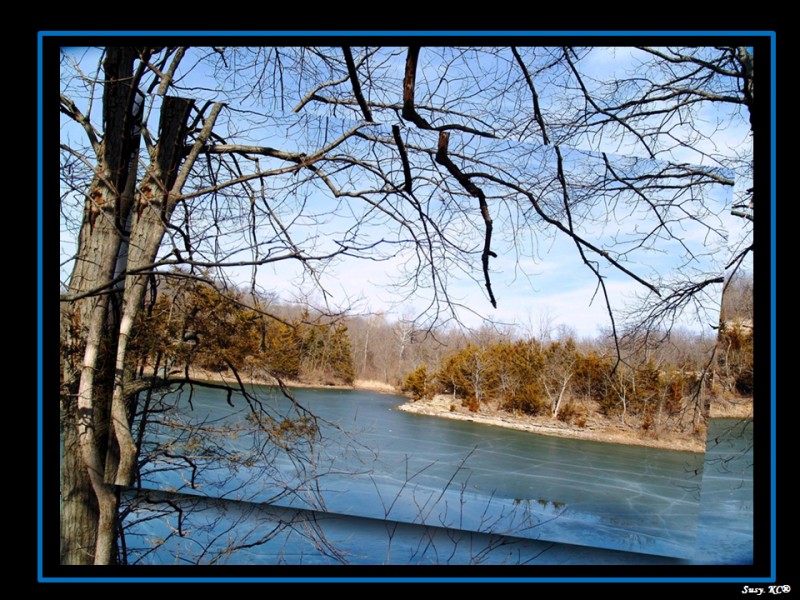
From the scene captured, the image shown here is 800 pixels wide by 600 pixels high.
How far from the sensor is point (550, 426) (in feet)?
9.79

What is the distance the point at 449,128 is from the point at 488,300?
797 millimetres

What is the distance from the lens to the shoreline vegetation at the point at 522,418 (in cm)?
286

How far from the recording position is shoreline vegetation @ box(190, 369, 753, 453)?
2.86 meters

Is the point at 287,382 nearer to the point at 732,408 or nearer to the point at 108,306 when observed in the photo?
the point at 108,306

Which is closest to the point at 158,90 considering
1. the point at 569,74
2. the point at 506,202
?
the point at 506,202

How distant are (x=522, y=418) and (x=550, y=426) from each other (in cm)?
13

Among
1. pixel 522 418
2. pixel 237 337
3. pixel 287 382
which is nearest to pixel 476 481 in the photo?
pixel 522 418

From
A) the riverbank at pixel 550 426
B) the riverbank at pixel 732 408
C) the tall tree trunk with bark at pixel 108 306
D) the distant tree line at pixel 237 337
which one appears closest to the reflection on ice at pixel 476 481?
the riverbank at pixel 550 426
